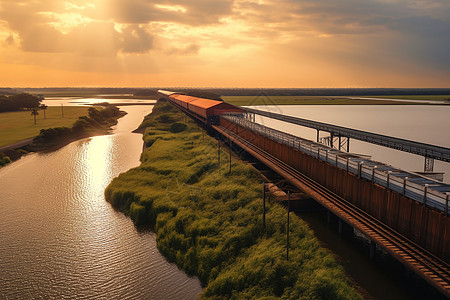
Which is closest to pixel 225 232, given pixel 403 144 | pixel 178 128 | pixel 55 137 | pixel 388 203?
pixel 388 203

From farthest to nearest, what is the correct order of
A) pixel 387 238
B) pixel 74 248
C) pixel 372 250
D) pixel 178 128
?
1. pixel 178 128
2. pixel 74 248
3. pixel 372 250
4. pixel 387 238

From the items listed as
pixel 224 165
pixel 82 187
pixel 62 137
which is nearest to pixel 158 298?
pixel 224 165

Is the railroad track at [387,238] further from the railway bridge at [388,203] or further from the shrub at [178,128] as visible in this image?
the shrub at [178,128]

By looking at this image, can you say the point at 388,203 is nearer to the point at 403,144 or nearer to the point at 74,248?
the point at 74,248

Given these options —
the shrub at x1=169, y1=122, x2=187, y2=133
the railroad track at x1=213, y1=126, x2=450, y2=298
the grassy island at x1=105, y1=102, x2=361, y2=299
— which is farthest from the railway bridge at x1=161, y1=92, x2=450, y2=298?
the shrub at x1=169, y1=122, x2=187, y2=133

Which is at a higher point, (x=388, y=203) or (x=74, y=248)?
(x=388, y=203)

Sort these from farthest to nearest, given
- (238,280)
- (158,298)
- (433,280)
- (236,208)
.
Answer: (236,208)
(158,298)
(238,280)
(433,280)

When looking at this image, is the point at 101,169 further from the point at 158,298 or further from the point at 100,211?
the point at 158,298
